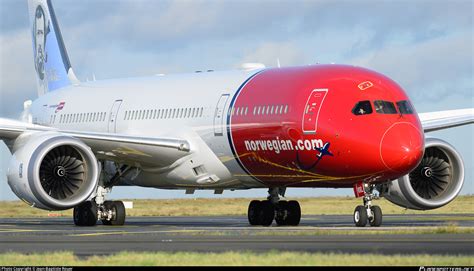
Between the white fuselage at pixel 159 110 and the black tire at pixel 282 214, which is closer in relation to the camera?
the white fuselage at pixel 159 110

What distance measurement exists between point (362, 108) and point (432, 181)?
17.0 feet

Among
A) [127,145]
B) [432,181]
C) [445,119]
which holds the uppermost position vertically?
[445,119]

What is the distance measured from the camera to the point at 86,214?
123 feet

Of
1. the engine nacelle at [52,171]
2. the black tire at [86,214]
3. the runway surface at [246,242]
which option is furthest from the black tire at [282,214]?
the runway surface at [246,242]

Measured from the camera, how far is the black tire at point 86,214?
3741cm

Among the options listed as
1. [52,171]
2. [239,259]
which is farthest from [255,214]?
[239,259]

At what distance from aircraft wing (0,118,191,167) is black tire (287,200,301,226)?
11.7ft

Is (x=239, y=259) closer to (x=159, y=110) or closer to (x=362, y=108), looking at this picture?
(x=362, y=108)

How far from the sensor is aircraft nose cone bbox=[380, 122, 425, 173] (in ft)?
100

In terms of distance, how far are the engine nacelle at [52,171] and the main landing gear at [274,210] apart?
5.70 meters

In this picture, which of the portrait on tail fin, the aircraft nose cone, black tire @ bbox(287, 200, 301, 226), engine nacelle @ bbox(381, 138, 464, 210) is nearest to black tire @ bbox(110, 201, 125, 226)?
black tire @ bbox(287, 200, 301, 226)

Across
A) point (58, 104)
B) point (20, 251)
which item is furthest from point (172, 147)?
point (20, 251)

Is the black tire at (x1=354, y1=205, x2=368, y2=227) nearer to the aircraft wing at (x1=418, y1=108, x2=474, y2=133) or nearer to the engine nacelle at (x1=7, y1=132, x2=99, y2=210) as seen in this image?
the aircraft wing at (x1=418, y1=108, x2=474, y2=133)

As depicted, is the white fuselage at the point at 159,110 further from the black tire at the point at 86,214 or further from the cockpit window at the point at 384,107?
the cockpit window at the point at 384,107
